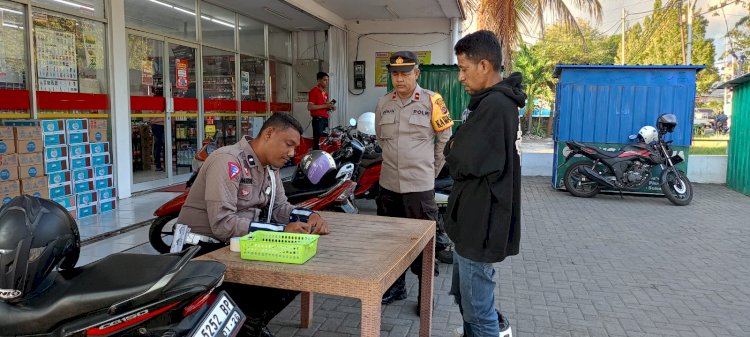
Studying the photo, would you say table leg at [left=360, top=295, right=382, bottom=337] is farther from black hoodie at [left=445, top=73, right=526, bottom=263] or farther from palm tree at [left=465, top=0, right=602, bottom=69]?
palm tree at [left=465, top=0, right=602, bottom=69]

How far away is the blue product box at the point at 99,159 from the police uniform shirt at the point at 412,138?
3747mm

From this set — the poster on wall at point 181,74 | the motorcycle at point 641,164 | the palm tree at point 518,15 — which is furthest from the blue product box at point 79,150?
the palm tree at point 518,15

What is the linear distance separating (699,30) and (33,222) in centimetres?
3174

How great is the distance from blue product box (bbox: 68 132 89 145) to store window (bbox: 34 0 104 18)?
155 cm

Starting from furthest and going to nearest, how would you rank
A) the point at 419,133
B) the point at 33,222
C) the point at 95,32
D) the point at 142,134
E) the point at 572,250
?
the point at 142,134
the point at 95,32
the point at 572,250
the point at 419,133
the point at 33,222

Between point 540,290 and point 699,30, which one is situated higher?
point 699,30

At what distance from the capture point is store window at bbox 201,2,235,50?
9203 mm

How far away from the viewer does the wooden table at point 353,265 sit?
189cm

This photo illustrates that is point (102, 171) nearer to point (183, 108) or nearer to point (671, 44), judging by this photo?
point (183, 108)

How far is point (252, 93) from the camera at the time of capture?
1084 centimetres

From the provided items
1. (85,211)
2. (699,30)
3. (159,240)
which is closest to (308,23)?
(85,211)

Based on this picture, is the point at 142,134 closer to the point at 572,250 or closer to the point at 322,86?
the point at 322,86

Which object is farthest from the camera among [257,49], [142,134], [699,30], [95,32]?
[699,30]

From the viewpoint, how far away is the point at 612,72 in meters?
8.57
